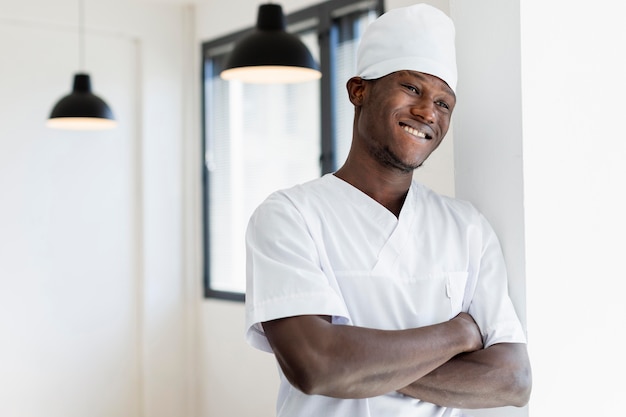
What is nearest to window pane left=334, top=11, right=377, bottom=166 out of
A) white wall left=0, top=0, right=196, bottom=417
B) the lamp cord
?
white wall left=0, top=0, right=196, bottom=417

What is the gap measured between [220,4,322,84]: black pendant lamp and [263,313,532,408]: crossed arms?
4.11 ft

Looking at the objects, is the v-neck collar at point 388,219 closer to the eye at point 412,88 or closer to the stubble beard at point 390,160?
the stubble beard at point 390,160

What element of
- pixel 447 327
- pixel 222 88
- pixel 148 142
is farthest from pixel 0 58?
pixel 447 327

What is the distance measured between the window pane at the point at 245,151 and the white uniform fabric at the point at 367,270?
2311 mm

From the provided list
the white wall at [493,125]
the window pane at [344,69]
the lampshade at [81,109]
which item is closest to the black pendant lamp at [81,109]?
the lampshade at [81,109]

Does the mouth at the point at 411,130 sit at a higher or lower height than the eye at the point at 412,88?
lower

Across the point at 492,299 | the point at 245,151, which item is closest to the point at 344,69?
the point at 245,151

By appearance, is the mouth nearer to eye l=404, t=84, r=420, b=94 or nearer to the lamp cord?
eye l=404, t=84, r=420, b=94

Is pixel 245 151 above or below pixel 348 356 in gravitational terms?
above

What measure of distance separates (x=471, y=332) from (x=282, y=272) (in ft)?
1.24

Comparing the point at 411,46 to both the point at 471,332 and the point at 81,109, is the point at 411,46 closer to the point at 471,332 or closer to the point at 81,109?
the point at 471,332

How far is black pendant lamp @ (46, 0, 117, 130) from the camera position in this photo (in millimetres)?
3266

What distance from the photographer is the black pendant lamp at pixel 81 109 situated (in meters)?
3.27

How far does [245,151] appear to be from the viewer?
4281 millimetres
